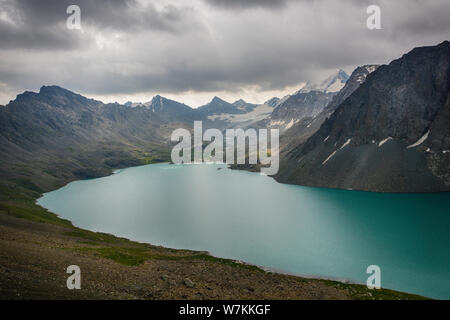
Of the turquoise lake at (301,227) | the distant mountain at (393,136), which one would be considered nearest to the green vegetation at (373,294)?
the turquoise lake at (301,227)

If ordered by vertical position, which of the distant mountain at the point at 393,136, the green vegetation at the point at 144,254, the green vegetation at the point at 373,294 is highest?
the distant mountain at the point at 393,136

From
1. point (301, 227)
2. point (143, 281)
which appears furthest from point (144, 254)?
point (301, 227)

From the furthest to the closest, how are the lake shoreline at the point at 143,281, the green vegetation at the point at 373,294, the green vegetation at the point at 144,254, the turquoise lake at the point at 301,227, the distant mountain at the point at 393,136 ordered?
the distant mountain at the point at 393,136
the turquoise lake at the point at 301,227
the green vegetation at the point at 144,254
the green vegetation at the point at 373,294
the lake shoreline at the point at 143,281

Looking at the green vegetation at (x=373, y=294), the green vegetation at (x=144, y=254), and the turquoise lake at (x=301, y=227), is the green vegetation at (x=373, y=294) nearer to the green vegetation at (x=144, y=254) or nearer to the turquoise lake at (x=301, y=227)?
the green vegetation at (x=144, y=254)

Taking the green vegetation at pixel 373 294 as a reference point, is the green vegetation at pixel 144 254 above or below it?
above

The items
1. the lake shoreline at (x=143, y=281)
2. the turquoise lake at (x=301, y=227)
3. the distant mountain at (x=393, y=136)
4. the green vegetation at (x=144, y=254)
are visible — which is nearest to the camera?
the lake shoreline at (x=143, y=281)
